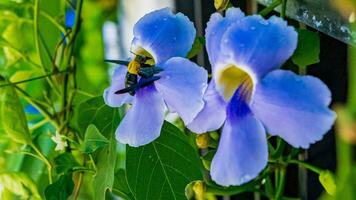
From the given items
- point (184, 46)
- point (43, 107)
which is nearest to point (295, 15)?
point (184, 46)

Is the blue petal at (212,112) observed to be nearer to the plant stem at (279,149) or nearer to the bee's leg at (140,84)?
the bee's leg at (140,84)

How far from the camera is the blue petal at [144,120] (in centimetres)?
51

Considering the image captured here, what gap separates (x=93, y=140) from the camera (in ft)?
1.95

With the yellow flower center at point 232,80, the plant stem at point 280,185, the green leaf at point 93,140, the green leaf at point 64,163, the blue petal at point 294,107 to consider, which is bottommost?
the plant stem at point 280,185

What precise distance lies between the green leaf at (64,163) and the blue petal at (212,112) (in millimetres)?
226

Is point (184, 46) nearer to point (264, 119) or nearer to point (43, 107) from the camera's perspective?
point (264, 119)

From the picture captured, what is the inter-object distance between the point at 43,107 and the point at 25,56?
2.5 inches

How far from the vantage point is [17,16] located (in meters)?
0.91

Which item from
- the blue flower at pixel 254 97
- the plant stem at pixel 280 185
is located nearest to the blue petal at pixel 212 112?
the blue flower at pixel 254 97

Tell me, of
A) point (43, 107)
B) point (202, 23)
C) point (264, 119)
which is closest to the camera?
point (264, 119)

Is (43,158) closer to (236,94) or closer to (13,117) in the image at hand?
(13,117)

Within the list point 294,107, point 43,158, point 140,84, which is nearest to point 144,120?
point 140,84

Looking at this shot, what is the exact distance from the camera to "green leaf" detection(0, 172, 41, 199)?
2.39ft

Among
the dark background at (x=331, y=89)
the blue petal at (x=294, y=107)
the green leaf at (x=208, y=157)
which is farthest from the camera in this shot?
Answer: the dark background at (x=331, y=89)
